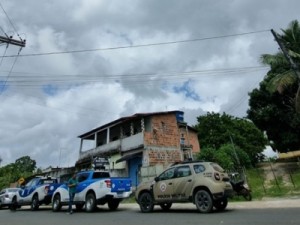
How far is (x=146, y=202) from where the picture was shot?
1557 centimetres

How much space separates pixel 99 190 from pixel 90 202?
35.5 inches

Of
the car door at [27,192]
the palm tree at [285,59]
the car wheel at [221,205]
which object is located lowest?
the car wheel at [221,205]

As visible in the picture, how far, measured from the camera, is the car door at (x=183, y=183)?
14.0 metres

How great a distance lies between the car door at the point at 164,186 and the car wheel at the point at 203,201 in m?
1.32

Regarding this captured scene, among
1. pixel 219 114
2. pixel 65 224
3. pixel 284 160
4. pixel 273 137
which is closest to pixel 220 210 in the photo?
pixel 65 224

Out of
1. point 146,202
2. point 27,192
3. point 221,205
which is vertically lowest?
point 221,205

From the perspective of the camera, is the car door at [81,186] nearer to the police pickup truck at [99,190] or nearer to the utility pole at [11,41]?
the police pickup truck at [99,190]

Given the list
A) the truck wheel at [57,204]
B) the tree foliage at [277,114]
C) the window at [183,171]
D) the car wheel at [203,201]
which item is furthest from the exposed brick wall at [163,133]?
the car wheel at [203,201]

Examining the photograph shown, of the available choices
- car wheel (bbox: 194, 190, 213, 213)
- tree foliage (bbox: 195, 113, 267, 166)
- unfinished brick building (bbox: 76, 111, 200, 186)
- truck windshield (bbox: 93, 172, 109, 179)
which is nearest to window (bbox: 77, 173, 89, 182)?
truck windshield (bbox: 93, 172, 109, 179)

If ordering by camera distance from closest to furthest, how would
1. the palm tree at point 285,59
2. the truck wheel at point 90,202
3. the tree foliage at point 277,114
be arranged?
the truck wheel at point 90,202
the palm tree at point 285,59
the tree foliage at point 277,114

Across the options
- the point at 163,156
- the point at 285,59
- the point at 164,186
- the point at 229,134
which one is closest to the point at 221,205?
the point at 164,186

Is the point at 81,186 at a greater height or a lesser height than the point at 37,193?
lesser

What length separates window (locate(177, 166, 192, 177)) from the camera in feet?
46.8

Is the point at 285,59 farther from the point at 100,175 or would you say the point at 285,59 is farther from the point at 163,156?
the point at 100,175
